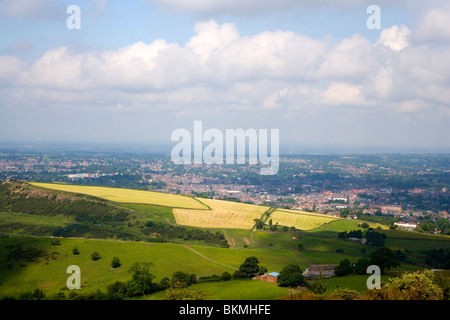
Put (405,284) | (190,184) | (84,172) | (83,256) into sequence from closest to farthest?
(405,284) → (83,256) → (190,184) → (84,172)

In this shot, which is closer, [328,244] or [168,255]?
[168,255]

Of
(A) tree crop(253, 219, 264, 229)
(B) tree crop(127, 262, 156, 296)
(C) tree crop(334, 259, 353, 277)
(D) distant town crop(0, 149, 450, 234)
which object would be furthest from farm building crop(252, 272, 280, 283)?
(D) distant town crop(0, 149, 450, 234)

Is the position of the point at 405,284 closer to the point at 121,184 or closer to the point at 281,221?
the point at 281,221

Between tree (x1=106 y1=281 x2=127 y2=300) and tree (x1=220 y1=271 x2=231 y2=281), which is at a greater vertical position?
tree (x1=106 y1=281 x2=127 y2=300)

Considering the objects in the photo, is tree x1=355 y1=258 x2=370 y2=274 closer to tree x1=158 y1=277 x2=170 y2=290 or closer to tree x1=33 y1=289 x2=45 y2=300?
tree x1=158 y1=277 x2=170 y2=290

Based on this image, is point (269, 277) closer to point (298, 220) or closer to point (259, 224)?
point (259, 224)

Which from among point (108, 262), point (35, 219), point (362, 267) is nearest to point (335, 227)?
point (362, 267)
